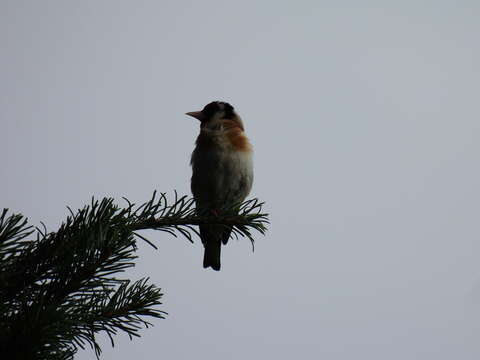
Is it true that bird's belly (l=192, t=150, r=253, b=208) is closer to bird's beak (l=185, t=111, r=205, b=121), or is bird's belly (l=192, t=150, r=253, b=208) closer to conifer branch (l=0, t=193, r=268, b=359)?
bird's beak (l=185, t=111, r=205, b=121)

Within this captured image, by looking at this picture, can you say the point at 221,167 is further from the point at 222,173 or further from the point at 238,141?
the point at 238,141

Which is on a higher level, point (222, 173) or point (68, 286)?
point (222, 173)

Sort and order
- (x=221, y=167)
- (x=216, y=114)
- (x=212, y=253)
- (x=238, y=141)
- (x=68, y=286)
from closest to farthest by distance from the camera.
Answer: (x=68, y=286) < (x=212, y=253) < (x=221, y=167) < (x=238, y=141) < (x=216, y=114)

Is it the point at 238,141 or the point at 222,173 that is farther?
the point at 238,141

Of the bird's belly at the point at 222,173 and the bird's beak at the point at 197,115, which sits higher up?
the bird's beak at the point at 197,115

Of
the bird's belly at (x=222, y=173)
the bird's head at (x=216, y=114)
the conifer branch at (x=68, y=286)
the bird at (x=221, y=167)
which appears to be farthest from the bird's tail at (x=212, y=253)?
the conifer branch at (x=68, y=286)

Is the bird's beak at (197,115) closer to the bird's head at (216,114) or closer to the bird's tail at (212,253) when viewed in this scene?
the bird's head at (216,114)

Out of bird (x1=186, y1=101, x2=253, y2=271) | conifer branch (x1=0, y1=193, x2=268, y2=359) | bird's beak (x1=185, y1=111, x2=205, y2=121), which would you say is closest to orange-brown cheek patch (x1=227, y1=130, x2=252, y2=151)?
bird (x1=186, y1=101, x2=253, y2=271)

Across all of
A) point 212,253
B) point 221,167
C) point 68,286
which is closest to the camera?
point 68,286

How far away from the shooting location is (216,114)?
17.6 ft

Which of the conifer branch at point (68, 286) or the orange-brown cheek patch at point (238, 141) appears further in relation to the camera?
the orange-brown cheek patch at point (238, 141)

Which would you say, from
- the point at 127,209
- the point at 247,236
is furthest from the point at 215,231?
the point at 127,209

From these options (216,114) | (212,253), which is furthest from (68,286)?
(216,114)

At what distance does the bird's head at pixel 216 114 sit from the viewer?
5250 millimetres
